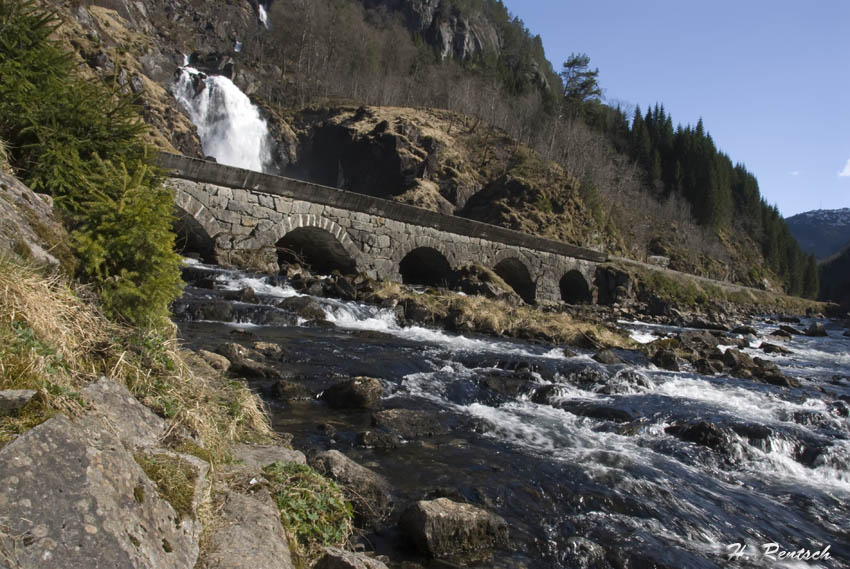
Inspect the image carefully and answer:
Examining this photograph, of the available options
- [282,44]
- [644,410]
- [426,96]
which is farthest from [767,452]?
[282,44]

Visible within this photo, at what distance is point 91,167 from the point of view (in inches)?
215

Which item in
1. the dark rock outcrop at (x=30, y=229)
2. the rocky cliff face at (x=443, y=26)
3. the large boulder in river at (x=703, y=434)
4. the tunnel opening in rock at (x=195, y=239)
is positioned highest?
the rocky cliff face at (x=443, y=26)

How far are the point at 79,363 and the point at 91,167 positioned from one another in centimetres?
319

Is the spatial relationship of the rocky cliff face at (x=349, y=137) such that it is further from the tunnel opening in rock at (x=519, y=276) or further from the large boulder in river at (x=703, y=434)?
the large boulder in river at (x=703, y=434)

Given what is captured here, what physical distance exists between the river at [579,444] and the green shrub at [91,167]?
2.38 meters

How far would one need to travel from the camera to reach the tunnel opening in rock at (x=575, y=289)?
32700 mm

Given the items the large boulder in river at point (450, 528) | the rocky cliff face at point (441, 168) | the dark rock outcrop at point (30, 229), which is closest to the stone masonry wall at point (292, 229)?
the dark rock outcrop at point (30, 229)

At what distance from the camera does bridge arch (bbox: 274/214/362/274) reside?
57.8 feet

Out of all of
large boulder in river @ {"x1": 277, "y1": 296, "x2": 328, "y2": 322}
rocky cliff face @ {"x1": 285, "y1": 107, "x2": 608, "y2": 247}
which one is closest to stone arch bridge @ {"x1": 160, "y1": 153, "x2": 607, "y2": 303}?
large boulder in river @ {"x1": 277, "y1": 296, "x2": 328, "y2": 322}

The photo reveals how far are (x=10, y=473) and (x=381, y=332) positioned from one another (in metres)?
11.8

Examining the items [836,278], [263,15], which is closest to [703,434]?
[263,15]

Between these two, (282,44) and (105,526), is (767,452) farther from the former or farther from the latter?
(282,44)

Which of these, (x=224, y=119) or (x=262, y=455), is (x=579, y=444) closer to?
(x=262, y=455)

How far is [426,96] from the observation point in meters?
69.3
